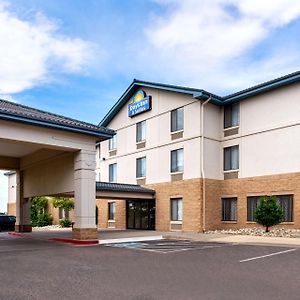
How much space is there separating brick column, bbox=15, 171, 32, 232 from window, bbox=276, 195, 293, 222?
1622 centimetres

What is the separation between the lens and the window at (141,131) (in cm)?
3113

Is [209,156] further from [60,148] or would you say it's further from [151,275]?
[151,275]

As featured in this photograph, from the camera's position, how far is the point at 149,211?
3031cm

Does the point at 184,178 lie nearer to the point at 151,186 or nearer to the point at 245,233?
the point at 151,186

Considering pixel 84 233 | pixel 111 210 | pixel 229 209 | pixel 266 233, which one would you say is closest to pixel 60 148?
pixel 84 233

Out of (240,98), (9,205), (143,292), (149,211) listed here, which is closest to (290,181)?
(240,98)

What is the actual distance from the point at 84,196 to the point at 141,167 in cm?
1216

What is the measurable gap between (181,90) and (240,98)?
12.7ft

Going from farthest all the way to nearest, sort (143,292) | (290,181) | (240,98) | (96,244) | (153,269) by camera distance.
→ (240,98) → (290,181) → (96,244) → (153,269) → (143,292)

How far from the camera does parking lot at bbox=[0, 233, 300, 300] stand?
7.63 meters

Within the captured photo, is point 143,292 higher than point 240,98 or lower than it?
lower

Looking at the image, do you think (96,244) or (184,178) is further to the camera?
(184,178)

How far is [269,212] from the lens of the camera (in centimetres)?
2184

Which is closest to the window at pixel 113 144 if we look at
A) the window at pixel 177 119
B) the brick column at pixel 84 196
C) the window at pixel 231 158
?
the window at pixel 177 119
